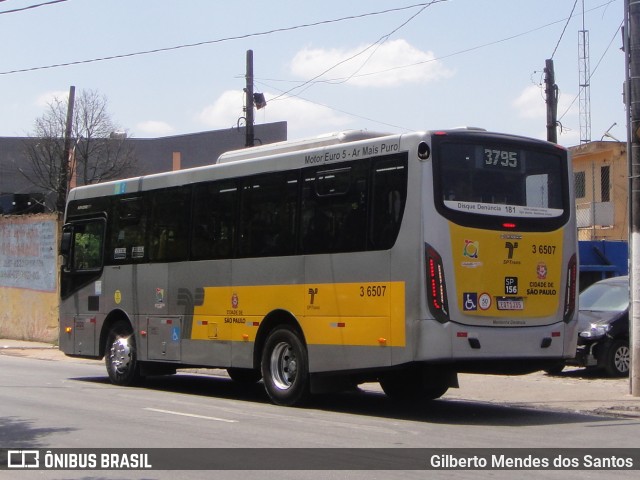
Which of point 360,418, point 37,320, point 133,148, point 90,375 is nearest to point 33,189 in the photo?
point 133,148

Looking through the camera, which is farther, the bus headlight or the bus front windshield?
the bus headlight

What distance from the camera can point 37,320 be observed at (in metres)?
29.5

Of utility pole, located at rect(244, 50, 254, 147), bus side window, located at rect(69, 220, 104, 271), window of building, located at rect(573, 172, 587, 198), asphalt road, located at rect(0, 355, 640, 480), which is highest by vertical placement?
utility pole, located at rect(244, 50, 254, 147)

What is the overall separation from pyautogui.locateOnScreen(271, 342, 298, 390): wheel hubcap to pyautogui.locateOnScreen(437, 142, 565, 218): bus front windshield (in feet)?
11.1

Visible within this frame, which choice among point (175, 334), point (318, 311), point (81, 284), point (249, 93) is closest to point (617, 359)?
point (318, 311)

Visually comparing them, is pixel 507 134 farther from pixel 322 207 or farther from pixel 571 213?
pixel 322 207

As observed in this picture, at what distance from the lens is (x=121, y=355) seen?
17062 mm

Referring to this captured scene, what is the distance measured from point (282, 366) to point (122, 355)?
4.16 m

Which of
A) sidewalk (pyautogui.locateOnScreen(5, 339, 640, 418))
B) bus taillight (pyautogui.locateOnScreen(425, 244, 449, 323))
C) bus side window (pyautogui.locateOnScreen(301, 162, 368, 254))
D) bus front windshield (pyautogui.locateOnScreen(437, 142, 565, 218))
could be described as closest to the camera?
bus taillight (pyautogui.locateOnScreen(425, 244, 449, 323))

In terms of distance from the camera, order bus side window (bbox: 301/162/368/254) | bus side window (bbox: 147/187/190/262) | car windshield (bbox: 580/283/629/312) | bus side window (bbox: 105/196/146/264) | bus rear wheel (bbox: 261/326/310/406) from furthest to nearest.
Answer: car windshield (bbox: 580/283/629/312), bus side window (bbox: 105/196/146/264), bus side window (bbox: 147/187/190/262), bus rear wheel (bbox: 261/326/310/406), bus side window (bbox: 301/162/368/254)

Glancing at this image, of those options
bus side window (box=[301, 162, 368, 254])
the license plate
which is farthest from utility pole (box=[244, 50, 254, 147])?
the license plate

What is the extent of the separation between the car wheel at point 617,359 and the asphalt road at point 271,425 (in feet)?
11.6

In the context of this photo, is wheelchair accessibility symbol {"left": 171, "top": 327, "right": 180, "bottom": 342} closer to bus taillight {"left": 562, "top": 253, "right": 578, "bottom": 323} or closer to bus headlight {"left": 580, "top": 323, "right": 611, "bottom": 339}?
bus taillight {"left": 562, "top": 253, "right": 578, "bottom": 323}

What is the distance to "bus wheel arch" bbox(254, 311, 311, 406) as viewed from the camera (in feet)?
44.3
